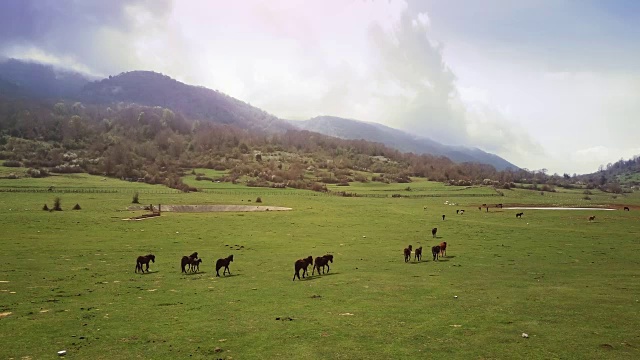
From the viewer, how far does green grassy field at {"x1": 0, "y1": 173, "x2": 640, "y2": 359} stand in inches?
609

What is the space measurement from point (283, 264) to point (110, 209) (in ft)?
167

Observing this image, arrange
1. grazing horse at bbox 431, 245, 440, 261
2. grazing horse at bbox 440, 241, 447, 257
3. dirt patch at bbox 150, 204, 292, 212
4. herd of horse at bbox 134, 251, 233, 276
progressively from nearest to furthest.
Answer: herd of horse at bbox 134, 251, 233, 276 → grazing horse at bbox 431, 245, 440, 261 → grazing horse at bbox 440, 241, 447, 257 → dirt patch at bbox 150, 204, 292, 212

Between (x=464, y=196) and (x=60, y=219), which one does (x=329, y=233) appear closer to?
(x=60, y=219)

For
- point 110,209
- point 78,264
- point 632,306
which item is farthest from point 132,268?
point 110,209

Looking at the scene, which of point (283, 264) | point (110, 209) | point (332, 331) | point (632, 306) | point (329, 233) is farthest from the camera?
point (110, 209)

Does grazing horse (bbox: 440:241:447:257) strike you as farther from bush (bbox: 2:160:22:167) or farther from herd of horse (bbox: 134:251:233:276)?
bush (bbox: 2:160:22:167)

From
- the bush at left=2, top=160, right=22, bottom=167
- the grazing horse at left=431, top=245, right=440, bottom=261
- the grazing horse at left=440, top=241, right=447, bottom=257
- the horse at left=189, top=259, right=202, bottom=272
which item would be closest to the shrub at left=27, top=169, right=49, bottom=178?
the bush at left=2, top=160, right=22, bottom=167

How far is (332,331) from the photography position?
17047 millimetres

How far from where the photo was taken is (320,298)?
22.8 m

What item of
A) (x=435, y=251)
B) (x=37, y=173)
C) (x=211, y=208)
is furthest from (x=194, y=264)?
(x=37, y=173)

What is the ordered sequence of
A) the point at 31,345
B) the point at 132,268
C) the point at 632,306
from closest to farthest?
the point at 31,345, the point at 632,306, the point at 132,268

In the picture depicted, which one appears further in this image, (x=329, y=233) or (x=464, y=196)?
(x=464, y=196)

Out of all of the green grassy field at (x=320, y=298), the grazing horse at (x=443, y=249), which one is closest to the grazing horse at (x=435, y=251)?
the green grassy field at (x=320, y=298)

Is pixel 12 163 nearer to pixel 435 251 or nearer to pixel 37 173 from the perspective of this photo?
pixel 37 173
